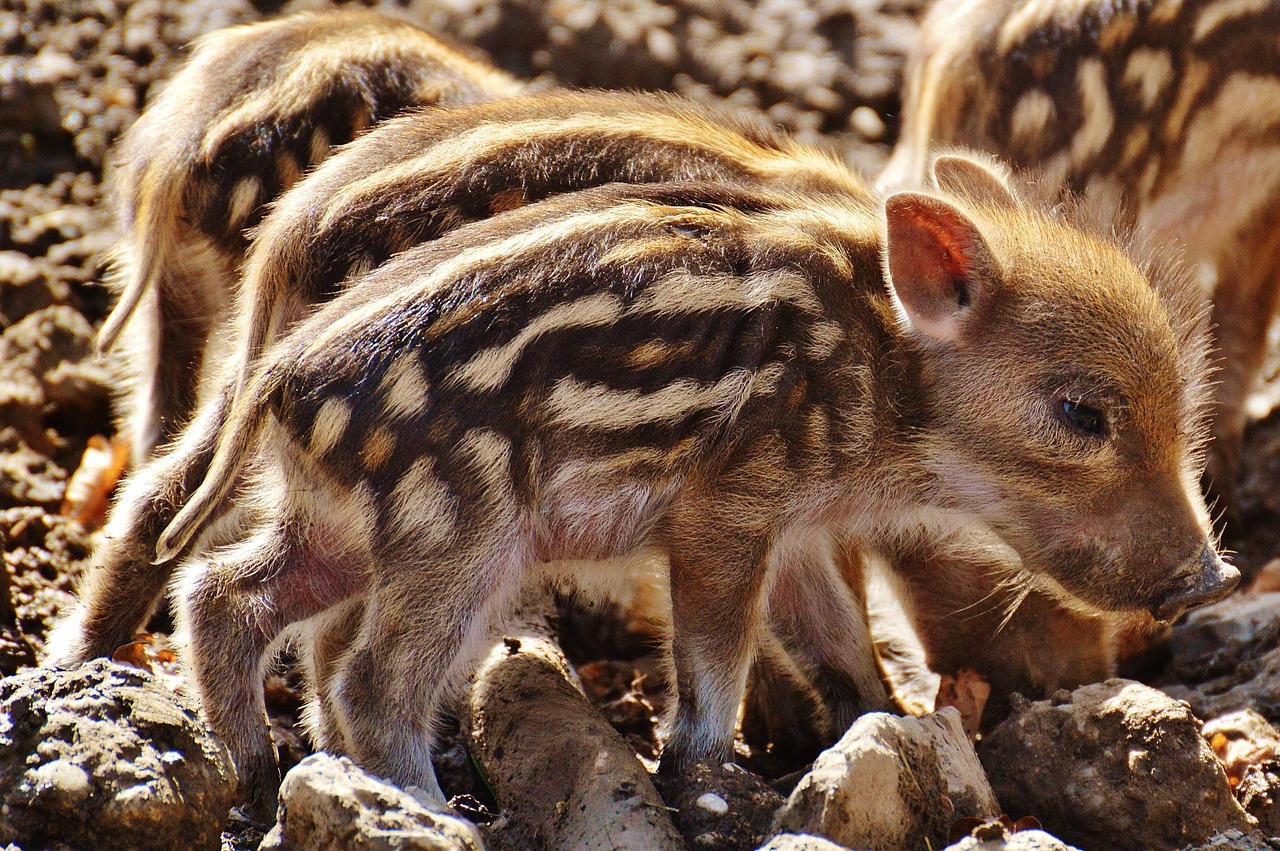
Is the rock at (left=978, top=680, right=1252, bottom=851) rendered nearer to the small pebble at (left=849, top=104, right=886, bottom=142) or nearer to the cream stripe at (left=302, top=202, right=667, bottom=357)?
the cream stripe at (left=302, top=202, right=667, bottom=357)

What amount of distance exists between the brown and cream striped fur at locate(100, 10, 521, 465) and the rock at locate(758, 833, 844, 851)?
1740 millimetres

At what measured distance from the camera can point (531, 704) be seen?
2668mm

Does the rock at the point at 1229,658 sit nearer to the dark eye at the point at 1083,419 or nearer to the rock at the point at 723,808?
the dark eye at the point at 1083,419

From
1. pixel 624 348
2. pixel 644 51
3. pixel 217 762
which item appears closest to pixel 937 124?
pixel 644 51

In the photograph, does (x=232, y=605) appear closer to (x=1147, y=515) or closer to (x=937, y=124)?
(x=1147, y=515)

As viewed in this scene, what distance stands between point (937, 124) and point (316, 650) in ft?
7.04

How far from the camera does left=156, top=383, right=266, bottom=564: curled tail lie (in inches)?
96.3

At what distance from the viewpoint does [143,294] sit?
322 cm

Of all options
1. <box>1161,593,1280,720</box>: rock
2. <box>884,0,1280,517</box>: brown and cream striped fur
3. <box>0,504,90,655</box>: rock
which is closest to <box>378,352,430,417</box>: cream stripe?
<box>0,504,90,655</box>: rock

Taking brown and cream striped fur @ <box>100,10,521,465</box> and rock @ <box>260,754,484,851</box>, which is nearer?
rock @ <box>260,754,484,851</box>

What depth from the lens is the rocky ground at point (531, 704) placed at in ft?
6.75

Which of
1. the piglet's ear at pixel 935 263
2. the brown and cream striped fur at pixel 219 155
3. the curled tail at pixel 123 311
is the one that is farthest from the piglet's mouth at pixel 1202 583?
the curled tail at pixel 123 311

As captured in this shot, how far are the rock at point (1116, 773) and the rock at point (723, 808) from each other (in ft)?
1.59

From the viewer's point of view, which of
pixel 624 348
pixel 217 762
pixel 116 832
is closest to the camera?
pixel 116 832
